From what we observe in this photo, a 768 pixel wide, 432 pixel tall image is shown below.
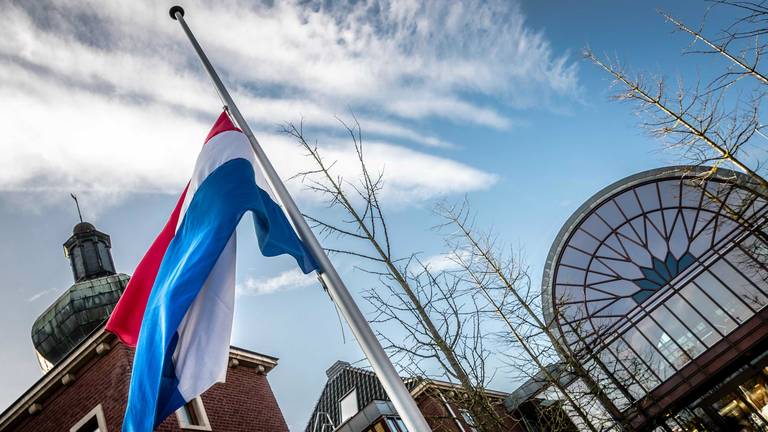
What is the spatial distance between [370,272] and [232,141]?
347 centimetres

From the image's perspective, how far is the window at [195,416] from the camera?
11.9 metres

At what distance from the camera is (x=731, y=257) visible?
57.2ft

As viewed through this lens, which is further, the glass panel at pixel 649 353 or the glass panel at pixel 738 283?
the glass panel at pixel 649 353

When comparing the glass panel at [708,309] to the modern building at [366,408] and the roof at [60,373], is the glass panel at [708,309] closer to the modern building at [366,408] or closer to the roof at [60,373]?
the modern building at [366,408]

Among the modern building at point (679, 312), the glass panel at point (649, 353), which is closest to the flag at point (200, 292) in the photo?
the modern building at point (679, 312)

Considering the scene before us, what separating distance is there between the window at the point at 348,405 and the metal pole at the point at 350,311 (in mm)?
19811

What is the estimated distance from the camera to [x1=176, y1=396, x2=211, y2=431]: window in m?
11.9

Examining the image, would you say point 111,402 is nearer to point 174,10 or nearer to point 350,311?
point 174,10

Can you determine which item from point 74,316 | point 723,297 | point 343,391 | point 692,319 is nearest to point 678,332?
point 692,319

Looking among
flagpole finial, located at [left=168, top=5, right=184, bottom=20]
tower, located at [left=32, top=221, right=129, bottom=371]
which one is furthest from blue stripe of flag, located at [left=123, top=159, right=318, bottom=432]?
tower, located at [left=32, top=221, right=129, bottom=371]

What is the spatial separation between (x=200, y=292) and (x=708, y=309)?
65.1ft

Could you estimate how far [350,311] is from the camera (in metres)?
3.39

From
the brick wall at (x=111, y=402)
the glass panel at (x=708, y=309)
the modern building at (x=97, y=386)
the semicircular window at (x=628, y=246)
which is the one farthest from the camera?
the semicircular window at (x=628, y=246)

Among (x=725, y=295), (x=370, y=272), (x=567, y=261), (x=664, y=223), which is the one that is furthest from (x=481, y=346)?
(x=664, y=223)
